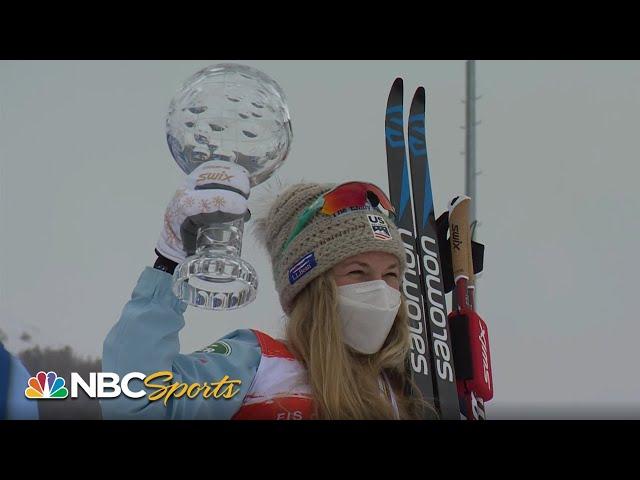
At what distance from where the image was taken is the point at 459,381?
10.1ft

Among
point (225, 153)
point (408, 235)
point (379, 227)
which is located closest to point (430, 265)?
point (408, 235)

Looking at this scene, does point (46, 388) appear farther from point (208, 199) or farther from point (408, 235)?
point (408, 235)

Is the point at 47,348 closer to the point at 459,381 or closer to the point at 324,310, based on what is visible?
the point at 324,310

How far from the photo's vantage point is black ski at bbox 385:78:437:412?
3.00 metres

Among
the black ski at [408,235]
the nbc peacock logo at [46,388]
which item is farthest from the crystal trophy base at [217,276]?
the black ski at [408,235]

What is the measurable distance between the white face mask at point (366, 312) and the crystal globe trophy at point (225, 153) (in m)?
0.39

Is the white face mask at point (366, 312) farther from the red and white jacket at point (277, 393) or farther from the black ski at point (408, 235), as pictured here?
the black ski at point (408, 235)

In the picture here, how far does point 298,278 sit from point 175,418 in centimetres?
48

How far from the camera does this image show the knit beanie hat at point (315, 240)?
2643 mm

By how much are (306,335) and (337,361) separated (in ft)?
0.41

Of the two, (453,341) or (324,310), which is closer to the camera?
(324,310)
